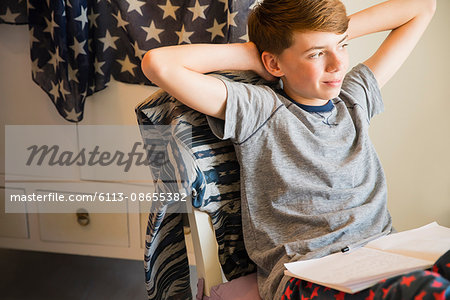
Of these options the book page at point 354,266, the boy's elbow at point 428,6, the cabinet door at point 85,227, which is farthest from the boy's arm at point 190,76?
the cabinet door at point 85,227

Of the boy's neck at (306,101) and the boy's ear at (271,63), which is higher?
the boy's ear at (271,63)

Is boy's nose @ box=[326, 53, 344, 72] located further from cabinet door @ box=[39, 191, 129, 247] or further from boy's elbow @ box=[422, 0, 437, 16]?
cabinet door @ box=[39, 191, 129, 247]

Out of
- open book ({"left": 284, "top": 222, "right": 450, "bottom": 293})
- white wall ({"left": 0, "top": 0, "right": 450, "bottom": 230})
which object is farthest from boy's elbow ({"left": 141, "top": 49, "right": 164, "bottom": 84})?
white wall ({"left": 0, "top": 0, "right": 450, "bottom": 230})

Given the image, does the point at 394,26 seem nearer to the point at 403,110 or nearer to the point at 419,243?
the point at 403,110

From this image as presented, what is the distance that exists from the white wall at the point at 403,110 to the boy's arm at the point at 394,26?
28 cm

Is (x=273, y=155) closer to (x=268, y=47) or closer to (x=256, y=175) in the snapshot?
(x=256, y=175)

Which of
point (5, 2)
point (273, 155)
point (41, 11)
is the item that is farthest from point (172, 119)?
point (5, 2)

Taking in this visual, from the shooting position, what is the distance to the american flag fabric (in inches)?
55.6

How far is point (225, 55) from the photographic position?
982 millimetres

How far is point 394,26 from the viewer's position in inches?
45.6

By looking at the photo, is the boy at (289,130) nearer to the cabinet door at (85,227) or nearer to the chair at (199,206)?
the chair at (199,206)

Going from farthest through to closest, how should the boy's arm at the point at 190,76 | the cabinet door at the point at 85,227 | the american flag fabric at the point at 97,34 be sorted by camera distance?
the cabinet door at the point at 85,227
the american flag fabric at the point at 97,34
the boy's arm at the point at 190,76

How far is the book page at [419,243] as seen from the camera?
32.3 inches

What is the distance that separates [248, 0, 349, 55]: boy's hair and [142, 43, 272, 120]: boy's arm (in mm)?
122
